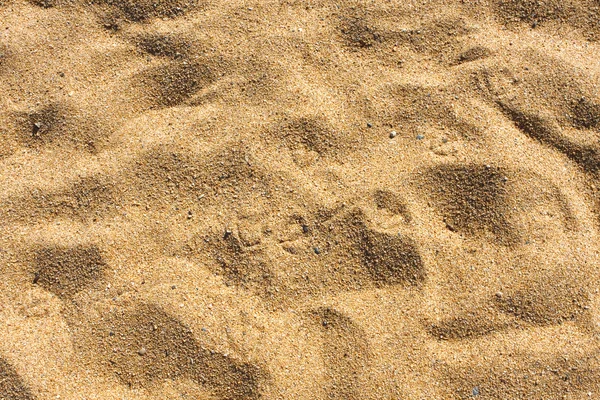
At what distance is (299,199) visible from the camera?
5.44 ft

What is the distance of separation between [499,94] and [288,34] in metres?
0.72

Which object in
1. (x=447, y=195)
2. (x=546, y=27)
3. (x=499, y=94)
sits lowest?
(x=447, y=195)

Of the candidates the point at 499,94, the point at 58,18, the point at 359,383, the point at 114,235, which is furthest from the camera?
the point at 58,18

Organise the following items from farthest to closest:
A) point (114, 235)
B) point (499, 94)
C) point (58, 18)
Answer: point (58, 18)
point (499, 94)
point (114, 235)

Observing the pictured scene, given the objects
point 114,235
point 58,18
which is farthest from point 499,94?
point 58,18

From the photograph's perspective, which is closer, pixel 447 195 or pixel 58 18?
pixel 447 195

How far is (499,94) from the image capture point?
1.77 m

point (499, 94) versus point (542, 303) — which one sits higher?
point (499, 94)

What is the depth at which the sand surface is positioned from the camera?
154 centimetres

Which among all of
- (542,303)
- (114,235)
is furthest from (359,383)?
(114,235)

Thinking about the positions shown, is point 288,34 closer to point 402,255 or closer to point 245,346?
point 402,255

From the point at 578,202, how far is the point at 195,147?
3.91 feet

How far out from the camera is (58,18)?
75.0 inches

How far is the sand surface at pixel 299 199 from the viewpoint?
5.06 feet
